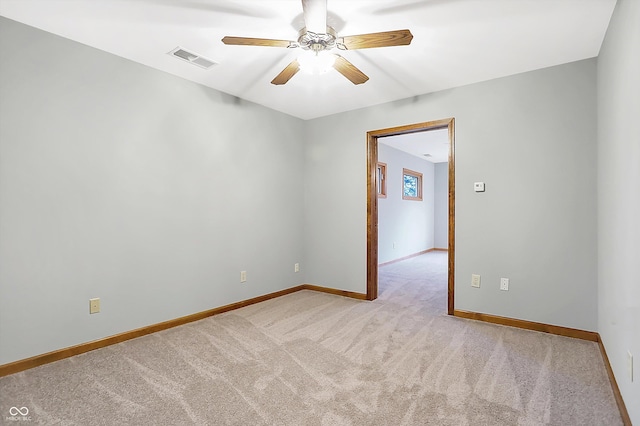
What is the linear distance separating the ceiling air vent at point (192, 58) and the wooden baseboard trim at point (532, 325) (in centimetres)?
340

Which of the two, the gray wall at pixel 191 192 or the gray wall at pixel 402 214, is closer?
the gray wall at pixel 191 192

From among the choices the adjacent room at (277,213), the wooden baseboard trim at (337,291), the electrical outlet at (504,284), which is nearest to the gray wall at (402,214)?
the wooden baseboard trim at (337,291)

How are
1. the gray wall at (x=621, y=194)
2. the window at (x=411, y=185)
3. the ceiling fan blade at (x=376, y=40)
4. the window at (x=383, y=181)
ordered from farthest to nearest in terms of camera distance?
the window at (x=411, y=185) < the window at (x=383, y=181) < the ceiling fan blade at (x=376, y=40) < the gray wall at (x=621, y=194)

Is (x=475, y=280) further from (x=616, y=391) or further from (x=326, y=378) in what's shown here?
(x=326, y=378)

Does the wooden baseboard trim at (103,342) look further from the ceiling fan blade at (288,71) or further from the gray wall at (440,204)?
the gray wall at (440,204)

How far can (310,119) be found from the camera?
4.46m

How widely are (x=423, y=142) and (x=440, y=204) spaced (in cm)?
324

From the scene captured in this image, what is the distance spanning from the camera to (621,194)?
178cm

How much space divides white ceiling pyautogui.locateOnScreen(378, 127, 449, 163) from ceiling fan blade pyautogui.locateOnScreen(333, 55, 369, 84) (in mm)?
3064

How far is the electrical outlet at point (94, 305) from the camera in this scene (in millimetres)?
2461

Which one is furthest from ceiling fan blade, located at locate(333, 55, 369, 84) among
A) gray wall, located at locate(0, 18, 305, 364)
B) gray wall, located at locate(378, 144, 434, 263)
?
gray wall, located at locate(378, 144, 434, 263)

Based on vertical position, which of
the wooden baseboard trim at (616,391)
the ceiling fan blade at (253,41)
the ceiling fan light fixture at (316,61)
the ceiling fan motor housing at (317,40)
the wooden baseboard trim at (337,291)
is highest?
the ceiling fan motor housing at (317,40)

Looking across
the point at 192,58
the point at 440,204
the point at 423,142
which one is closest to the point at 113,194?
the point at 192,58

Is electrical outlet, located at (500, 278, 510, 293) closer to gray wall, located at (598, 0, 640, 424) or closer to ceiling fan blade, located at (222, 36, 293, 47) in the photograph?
gray wall, located at (598, 0, 640, 424)
